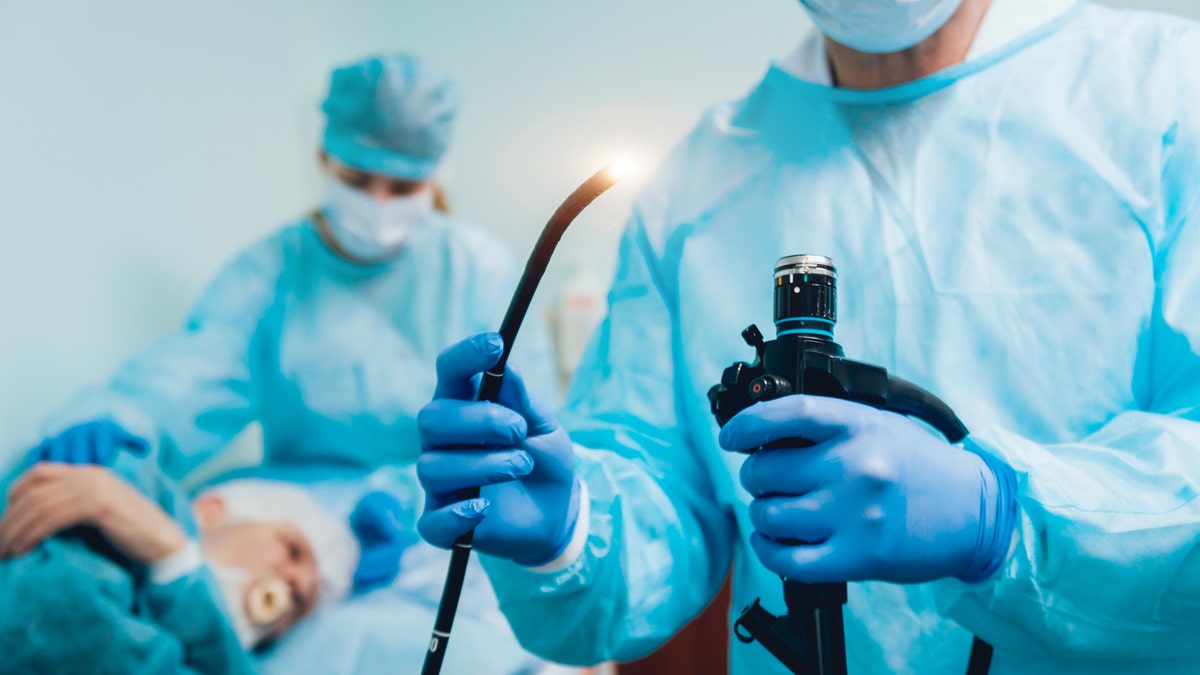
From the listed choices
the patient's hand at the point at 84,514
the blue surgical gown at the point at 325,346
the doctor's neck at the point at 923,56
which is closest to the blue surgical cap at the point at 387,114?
the blue surgical gown at the point at 325,346

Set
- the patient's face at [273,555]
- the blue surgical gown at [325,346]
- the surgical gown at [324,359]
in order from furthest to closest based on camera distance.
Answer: the blue surgical gown at [325,346]
the surgical gown at [324,359]
the patient's face at [273,555]

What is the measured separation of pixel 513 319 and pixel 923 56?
541 millimetres

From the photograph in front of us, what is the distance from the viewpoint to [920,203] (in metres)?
0.79

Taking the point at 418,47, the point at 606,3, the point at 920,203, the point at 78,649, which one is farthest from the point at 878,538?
the point at 418,47

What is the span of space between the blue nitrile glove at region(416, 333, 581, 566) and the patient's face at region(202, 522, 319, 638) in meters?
0.69

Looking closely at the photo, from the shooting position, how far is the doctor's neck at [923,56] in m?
0.82

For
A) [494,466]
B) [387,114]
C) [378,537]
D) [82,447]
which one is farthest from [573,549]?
[387,114]

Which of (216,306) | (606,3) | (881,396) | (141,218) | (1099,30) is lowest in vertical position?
(881,396)

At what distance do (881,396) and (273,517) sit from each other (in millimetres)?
1119

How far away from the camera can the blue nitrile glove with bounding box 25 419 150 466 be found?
4.06 feet

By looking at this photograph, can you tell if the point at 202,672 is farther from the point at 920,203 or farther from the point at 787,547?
the point at 920,203

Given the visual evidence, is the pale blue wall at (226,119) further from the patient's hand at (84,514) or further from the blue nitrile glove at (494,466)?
the blue nitrile glove at (494,466)

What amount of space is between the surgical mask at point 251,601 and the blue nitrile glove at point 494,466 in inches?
26.3

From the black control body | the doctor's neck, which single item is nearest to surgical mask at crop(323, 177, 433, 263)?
the doctor's neck
